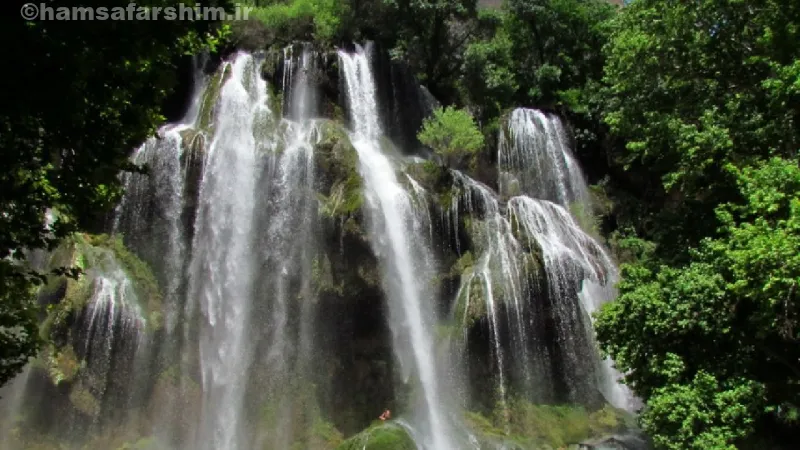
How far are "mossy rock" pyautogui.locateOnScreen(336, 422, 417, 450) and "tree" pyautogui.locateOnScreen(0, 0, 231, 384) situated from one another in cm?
673

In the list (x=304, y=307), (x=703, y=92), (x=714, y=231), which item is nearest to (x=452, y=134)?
(x=304, y=307)

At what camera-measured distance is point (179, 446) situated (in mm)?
15508

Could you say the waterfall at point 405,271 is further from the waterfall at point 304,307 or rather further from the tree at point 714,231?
the tree at point 714,231

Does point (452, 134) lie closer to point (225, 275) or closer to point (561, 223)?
point (561, 223)

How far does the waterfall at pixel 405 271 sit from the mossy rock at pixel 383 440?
2.55 meters

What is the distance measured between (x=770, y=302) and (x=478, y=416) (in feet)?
27.0

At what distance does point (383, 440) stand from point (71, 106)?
887cm

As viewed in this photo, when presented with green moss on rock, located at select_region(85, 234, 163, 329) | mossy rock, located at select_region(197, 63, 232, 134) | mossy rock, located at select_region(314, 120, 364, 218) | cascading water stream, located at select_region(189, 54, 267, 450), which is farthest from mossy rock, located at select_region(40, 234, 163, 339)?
mossy rock, located at select_region(314, 120, 364, 218)

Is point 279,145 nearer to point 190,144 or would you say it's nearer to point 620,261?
point 190,144

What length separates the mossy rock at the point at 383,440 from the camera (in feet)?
40.0

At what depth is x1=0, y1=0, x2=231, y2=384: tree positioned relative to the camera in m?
Result: 5.58

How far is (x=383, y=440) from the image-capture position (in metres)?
12.3

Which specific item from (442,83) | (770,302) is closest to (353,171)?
(442,83)

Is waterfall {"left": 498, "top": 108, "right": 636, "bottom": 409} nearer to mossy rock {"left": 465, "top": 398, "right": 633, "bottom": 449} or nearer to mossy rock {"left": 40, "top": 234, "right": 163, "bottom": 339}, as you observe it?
mossy rock {"left": 465, "top": 398, "right": 633, "bottom": 449}
